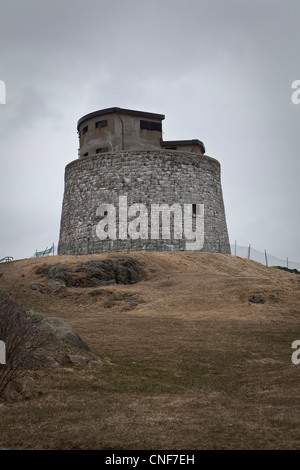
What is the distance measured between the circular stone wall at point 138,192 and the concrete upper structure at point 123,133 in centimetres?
264

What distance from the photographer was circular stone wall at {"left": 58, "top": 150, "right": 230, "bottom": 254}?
42.0m

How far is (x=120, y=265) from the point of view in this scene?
3450cm

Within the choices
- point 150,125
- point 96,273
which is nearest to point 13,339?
point 96,273

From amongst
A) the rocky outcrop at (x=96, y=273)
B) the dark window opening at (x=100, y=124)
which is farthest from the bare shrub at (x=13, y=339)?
the dark window opening at (x=100, y=124)

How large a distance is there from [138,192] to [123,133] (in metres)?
6.79

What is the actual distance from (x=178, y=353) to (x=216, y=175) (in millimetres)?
31014

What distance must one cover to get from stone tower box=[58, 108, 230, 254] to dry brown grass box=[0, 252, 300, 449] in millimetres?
9399

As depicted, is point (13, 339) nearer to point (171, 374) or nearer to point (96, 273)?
point (171, 374)

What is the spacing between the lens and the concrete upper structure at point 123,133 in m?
46.1

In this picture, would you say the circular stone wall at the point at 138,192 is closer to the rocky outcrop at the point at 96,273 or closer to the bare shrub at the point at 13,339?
the rocky outcrop at the point at 96,273

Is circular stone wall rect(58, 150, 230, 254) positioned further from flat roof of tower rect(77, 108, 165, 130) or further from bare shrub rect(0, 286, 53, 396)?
bare shrub rect(0, 286, 53, 396)

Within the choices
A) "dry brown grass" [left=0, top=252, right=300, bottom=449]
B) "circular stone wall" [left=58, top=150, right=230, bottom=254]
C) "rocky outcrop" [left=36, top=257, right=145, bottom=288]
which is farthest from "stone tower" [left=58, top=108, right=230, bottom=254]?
"dry brown grass" [left=0, top=252, right=300, bottom=449]
